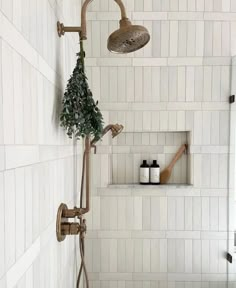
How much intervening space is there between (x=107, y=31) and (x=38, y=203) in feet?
4.38

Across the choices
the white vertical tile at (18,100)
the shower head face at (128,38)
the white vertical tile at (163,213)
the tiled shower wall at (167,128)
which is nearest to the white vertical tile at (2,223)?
the white vertical tile at (18,100)

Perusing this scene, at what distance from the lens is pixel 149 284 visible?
1.99 metres

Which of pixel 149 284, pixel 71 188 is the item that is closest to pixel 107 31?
pixel 71 188

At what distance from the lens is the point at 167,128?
1.95 metres

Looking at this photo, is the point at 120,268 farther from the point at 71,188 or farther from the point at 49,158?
the point at 49,158

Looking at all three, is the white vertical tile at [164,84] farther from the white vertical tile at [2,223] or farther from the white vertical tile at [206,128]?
the white vertical tile at [2,223]

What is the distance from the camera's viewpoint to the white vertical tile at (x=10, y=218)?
2.12ft

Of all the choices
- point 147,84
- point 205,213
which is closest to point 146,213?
point 205,213

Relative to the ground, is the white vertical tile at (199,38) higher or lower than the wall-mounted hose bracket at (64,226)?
higher

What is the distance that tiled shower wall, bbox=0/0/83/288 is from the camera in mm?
651

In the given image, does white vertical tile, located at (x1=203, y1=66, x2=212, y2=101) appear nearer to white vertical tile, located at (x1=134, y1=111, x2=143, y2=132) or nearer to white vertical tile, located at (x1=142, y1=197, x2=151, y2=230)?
white vertical tile, located at (x1=134, y1=111, x2=143, y2=132)

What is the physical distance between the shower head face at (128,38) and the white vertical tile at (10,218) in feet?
2.15

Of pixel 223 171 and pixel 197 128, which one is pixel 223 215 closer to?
pixel 223 171

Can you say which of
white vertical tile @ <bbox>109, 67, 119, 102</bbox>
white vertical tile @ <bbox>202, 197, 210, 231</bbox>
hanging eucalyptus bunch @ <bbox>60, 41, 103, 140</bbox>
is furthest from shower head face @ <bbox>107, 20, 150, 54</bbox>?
white vertical tile @ <bbox>202, 197, 210, 231</bbox>
